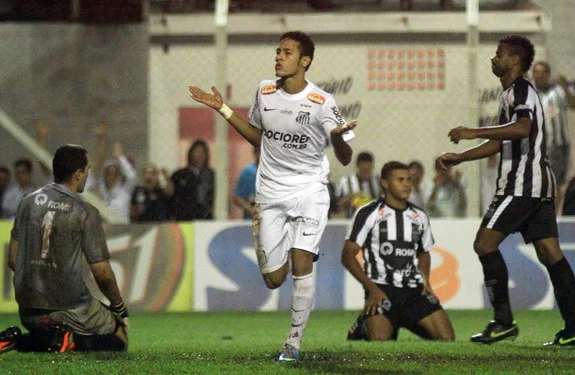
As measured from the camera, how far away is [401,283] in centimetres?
1014

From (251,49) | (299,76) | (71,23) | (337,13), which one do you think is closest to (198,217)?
(251,49)

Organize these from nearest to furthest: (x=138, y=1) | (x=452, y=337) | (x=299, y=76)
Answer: (x=299, y=76), (x=452, y=337), (x=138, y=1)

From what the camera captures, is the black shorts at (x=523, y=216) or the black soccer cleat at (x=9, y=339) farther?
the black shorts at (x=523, y=216)

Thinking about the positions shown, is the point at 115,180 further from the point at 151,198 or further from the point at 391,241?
the point at 391,241

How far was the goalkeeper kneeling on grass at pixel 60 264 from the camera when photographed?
26.8ft

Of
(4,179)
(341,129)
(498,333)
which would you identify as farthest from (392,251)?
(4,179)

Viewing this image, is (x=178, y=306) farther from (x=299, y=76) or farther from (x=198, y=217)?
(x=299, y=76)

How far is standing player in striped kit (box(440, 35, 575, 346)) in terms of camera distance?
8648 mm

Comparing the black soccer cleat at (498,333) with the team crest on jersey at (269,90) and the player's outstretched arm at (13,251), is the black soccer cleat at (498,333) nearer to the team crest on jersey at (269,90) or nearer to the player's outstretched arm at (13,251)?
the team crest on jersey at (269,90)

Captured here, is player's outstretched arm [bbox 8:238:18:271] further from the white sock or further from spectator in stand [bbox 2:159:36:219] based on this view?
spectator in stand [bbox 2:159:36:219]

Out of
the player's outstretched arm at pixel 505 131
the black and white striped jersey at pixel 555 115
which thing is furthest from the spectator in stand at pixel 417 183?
the player's outstretched arm at pixel 505 131

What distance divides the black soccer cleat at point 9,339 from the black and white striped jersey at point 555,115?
266 inches

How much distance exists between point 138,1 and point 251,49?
230 centimetres

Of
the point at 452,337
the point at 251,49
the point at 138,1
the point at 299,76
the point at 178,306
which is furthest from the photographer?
the point at 138,1
